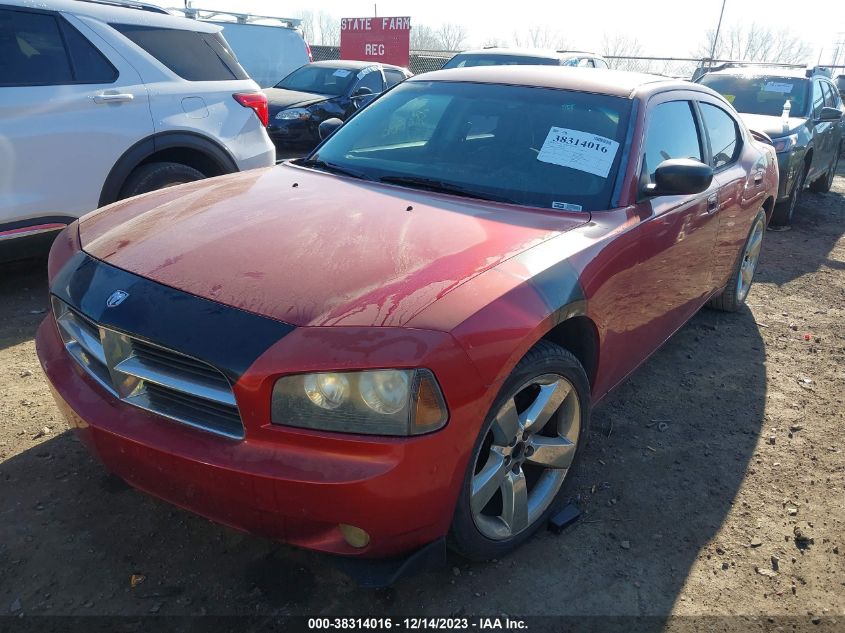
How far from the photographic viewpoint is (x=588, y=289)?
8.05ft

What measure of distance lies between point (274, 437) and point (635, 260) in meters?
1.69

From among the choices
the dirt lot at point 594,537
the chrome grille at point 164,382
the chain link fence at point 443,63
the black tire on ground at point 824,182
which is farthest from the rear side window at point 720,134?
the chain link fence at point 443,63

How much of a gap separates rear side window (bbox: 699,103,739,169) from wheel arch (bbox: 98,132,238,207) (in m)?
3.31

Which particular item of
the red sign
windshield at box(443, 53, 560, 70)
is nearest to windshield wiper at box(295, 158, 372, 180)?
windshield at box(443, 53, 560, 70)

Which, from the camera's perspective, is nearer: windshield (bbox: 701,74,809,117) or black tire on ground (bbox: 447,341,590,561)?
black tire on ground (bbox: 447,341,590,561)

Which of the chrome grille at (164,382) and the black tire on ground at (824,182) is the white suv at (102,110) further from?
the black tire on ground at (824,182)

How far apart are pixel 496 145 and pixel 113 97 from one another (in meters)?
2.80

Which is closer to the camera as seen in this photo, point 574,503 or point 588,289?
point 588,289

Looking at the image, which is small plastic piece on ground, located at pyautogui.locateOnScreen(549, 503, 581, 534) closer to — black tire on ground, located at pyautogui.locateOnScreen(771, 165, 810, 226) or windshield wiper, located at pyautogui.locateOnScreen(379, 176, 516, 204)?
windshield wiper, located at pyautogui.locateOnScreen(379, 176, 516, 204)

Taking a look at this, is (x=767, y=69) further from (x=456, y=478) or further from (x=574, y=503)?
(x=456, y=478)

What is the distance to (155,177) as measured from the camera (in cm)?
471

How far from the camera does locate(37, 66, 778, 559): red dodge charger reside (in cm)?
184

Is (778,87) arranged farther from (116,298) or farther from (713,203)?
(116,298)

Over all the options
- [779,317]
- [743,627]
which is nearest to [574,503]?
[743,627]
